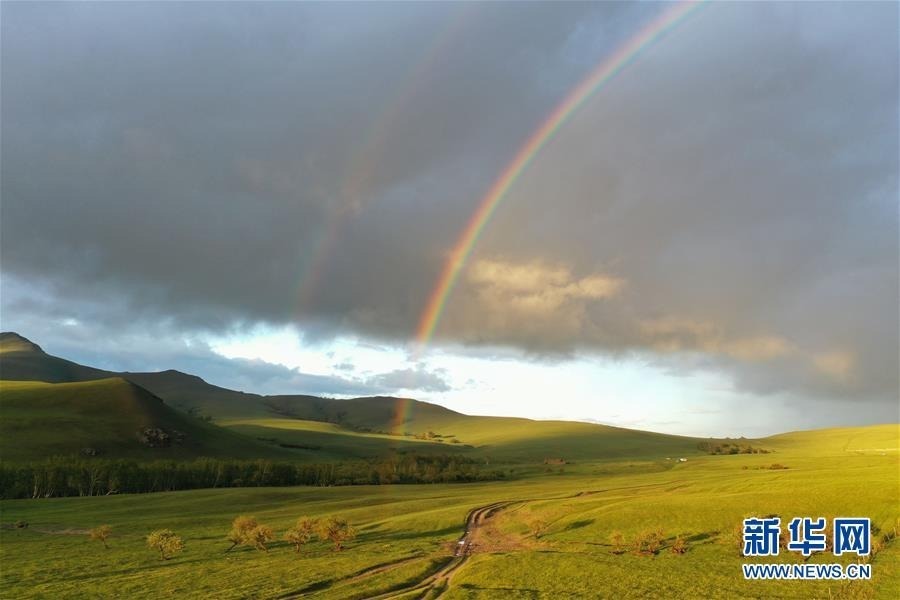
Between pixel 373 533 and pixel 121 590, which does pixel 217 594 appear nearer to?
pixel 121 590

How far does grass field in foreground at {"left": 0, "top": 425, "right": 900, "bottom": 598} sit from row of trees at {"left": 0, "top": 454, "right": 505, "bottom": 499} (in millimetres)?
23251

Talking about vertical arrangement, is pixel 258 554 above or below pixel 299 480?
above

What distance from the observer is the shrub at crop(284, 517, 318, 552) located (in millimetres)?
50969

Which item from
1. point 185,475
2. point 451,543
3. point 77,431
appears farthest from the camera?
point 77,431

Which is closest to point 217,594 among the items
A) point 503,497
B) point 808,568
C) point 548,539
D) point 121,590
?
point 121,590

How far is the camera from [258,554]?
1923 inches

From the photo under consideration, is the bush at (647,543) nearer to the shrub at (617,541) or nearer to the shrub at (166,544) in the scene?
the shrub at (617,541)

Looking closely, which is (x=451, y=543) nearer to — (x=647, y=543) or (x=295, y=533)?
(x=295, y=533)

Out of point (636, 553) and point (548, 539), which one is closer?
point (636, 553)

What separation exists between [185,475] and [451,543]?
324ft

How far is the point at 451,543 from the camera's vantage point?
52781 millimetres

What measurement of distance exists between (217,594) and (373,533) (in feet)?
84.0

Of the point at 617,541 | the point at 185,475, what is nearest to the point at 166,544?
the point at 617,541

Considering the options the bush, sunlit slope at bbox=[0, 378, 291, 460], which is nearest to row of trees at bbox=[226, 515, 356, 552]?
the bush
